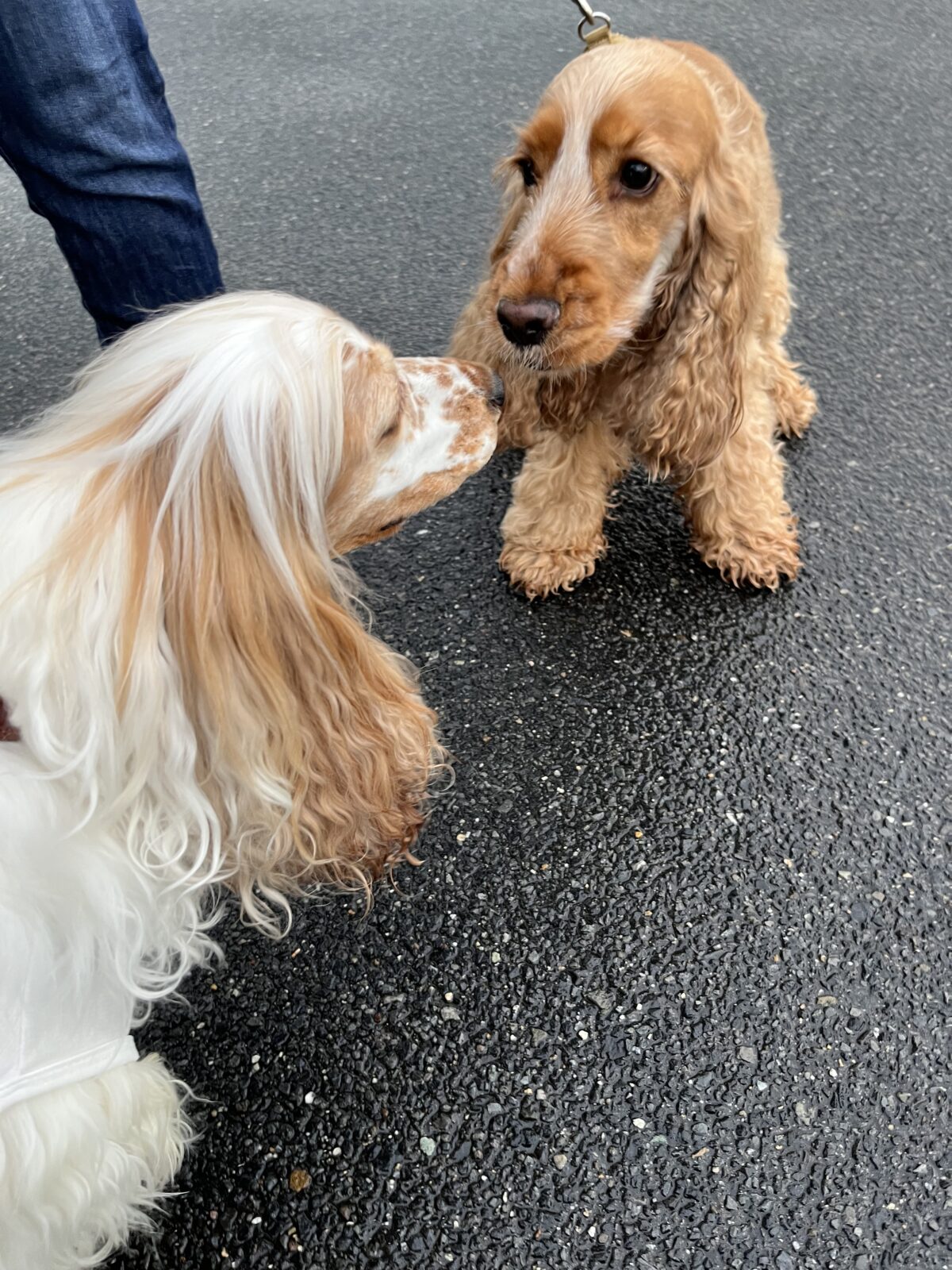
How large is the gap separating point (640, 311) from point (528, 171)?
352 millimetres

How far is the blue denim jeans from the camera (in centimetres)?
156

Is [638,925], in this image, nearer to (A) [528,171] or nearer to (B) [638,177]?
(B) [638,177]

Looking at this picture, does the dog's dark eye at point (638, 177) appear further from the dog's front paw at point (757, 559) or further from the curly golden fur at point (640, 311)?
the dog's front paw at point (757, 559)

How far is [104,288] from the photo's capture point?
187 centimetres

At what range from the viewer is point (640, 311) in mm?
1846

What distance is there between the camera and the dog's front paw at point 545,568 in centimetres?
226

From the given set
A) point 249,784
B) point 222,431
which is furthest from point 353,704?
point 222,431

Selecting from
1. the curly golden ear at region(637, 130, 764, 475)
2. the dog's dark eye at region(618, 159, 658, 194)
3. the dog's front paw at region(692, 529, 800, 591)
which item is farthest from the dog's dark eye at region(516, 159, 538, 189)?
the dog's front paw at region(692, 529, 800, 591)

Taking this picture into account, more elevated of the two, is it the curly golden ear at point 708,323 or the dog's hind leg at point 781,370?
the curly golden ear at point 708,323

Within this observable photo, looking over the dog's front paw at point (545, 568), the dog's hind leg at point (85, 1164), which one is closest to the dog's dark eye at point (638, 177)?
the dog's front paw at point (545, 568)

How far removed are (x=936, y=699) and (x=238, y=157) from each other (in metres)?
3.33

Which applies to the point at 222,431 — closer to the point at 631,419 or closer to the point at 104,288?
the point at 104,288

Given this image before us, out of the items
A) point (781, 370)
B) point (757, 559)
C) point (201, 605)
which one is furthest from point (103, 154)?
point (781, 370)

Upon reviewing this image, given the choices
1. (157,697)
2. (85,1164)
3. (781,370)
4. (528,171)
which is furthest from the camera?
(781,370)
